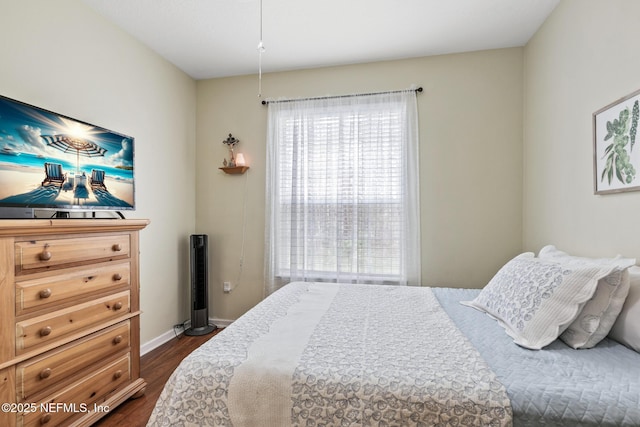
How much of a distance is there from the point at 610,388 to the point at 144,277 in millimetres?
3051

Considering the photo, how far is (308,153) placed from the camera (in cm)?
322

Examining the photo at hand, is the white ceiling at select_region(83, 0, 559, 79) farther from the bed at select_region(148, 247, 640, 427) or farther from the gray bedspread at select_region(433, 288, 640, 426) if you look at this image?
the gray bedspread at select_region(433, 288, 640, 426)

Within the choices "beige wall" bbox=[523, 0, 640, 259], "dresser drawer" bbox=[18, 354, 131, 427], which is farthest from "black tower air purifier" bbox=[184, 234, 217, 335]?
"beige wall" bbox=[523, 0, 640, 259]

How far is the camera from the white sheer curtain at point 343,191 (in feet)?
9.96

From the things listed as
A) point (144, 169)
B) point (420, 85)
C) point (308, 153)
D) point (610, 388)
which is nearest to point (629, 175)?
point (610, 388)

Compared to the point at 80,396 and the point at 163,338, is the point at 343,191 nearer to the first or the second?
the point at 163,338

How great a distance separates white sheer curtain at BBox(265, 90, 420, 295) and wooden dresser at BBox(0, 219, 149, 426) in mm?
1459

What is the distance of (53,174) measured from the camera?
1817mm

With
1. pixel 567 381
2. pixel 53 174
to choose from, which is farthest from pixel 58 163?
pixel 567 381

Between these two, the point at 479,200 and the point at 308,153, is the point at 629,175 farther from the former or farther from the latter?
the point at 308,153

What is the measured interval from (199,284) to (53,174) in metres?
1.70

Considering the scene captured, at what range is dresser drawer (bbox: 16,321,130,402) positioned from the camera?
4.73 ft

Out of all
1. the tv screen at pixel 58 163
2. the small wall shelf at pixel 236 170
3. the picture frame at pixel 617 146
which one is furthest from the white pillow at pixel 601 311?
the small wall shelf at pixel 236 170

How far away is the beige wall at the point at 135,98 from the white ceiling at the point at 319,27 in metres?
0.22
